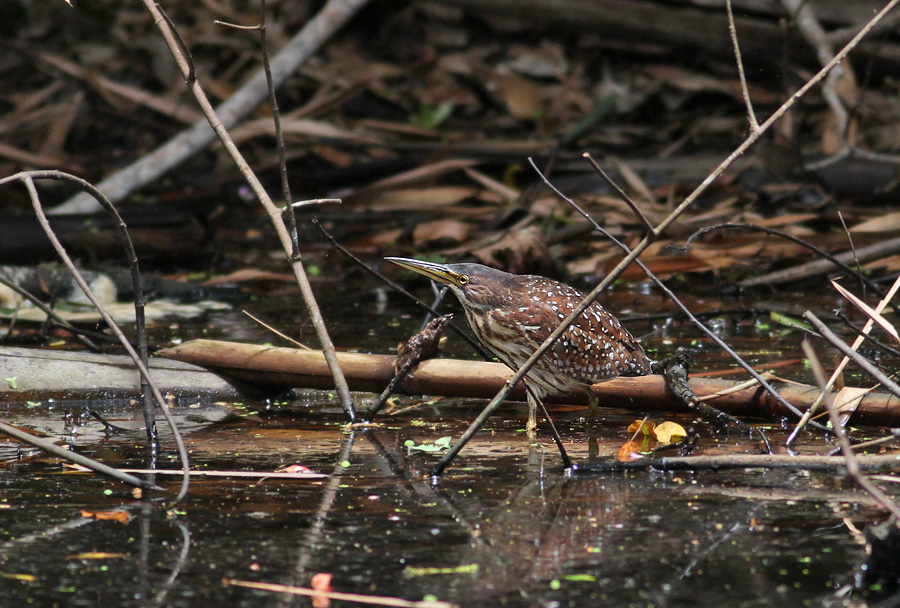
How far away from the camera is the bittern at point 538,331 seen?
4121mm

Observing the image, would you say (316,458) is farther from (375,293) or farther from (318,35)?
(318,35)

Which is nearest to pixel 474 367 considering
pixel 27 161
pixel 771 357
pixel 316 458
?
pixel 316 458

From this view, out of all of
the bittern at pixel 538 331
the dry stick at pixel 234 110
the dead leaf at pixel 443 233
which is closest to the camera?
the bittern at pixel 538 331

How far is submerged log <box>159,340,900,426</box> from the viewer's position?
3.92 meters

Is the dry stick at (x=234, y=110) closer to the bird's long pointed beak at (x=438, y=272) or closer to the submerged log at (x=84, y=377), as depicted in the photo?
the submerged log at (x=84, y=377)

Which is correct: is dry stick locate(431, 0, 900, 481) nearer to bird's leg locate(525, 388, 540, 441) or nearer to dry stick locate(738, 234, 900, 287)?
bird's leg locate(525, 388, 540, 441)

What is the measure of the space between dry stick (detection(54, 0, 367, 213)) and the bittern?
4209mm

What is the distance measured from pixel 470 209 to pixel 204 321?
2.87 metres

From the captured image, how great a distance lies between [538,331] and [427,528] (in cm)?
147

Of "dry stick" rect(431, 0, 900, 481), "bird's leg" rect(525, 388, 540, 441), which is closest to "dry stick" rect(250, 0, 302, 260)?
"bird's leg" rect(525, 388, 540, 441)

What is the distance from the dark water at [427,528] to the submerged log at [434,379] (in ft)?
0.48

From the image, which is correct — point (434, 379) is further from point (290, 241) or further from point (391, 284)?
point (290, 241)

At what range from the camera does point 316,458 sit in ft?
11.7

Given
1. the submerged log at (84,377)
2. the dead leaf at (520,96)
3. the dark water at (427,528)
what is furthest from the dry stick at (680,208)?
the dead leaf at (520,96)
